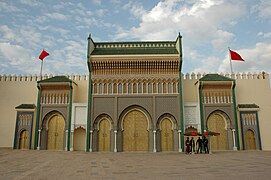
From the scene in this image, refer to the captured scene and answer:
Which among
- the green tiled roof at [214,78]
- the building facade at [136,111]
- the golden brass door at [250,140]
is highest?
the green tiled roof at [214,78]

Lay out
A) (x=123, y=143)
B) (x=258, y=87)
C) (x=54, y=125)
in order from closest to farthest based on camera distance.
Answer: (x=123, y=143), (x=54, y=125), (x=258, y=87)

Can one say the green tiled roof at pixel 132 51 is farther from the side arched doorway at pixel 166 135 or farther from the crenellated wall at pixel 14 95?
the side arched doorway at pixel 166 135

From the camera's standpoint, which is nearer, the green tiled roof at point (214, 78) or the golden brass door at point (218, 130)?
the golden brass door at point (218, 130)

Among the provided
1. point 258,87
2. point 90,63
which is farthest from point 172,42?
point 258,87

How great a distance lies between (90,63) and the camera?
17688 millimetres

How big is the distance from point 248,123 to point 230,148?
8.09 ft

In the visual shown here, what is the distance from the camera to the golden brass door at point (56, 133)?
58.3 feet

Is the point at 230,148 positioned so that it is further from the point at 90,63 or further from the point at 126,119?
the point at 90,63

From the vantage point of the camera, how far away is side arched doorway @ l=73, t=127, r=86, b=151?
1805 centimetres

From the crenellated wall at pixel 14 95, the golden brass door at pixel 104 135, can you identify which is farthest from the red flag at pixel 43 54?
the golden brass door at pixel 104 135

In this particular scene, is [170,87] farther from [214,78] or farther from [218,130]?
[218,130]

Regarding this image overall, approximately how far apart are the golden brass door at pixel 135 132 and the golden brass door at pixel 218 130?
197 inches

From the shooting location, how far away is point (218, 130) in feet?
57.8

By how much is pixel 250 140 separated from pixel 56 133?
1491 centimetres
